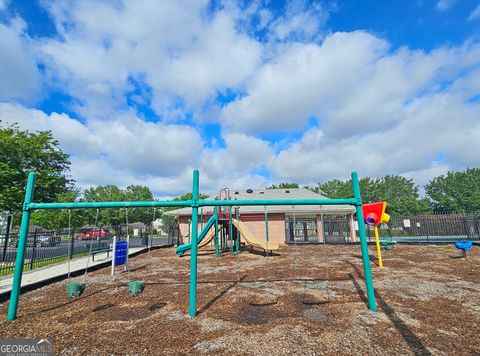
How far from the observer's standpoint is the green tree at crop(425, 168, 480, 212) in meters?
54.4

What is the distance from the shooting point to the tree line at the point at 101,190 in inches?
818

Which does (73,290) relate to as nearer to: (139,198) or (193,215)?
(193,215)

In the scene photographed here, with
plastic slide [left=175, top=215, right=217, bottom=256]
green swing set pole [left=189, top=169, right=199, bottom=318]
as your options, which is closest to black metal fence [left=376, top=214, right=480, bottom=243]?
plastic slide [left=175, top=215, right=217, bottom=256]

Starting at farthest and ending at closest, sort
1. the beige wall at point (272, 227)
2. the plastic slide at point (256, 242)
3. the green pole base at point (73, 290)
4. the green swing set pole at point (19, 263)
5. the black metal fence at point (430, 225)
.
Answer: the beige wall at point (272, 227) → the black metal fence at point (430, 225) → the plastic slide at point (256, 242) → the green pole base at point (73, 290) → the green swing set pole at point (19, 263)

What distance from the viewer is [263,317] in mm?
3842

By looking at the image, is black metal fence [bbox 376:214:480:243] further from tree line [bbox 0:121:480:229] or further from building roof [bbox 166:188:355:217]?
tree line [bbox 0:121:480:229]

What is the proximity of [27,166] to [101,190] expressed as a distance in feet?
132

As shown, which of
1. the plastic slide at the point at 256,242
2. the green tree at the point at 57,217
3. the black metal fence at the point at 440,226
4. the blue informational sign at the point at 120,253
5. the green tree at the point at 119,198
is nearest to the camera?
the blue informational sign at the point at 120,253

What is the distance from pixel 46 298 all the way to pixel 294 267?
268 inches

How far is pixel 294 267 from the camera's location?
27.2 feet

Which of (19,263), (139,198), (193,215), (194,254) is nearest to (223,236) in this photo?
(194,254)

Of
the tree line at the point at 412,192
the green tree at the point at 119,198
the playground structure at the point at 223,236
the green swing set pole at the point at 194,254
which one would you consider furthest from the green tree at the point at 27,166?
the tree line at the point at 412,192

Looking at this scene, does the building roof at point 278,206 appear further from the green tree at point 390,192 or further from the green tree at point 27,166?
the green tree at point 390,192

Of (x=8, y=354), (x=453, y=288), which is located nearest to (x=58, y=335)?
(x=8, y=354)
